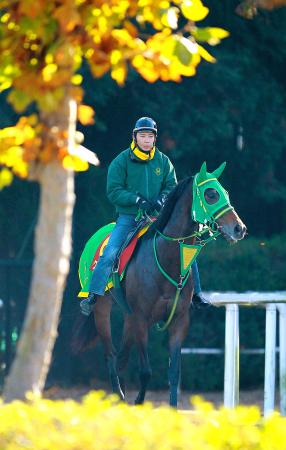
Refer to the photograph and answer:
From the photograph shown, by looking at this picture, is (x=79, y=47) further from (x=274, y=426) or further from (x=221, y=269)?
(x=221, y=269)

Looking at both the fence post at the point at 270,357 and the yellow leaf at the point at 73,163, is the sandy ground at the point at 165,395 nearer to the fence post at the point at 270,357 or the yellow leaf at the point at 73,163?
the fence post at the point at 270,357

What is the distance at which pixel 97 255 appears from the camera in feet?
41.5

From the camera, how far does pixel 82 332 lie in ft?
43.9

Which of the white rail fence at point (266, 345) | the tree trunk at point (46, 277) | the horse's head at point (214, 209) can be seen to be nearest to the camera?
the tree trunk at point (46, 277)

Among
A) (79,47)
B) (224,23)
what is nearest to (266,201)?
(224,23)

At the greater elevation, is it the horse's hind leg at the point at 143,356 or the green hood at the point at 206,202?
the green hood at the point at 206,202

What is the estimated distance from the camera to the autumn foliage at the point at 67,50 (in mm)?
6164

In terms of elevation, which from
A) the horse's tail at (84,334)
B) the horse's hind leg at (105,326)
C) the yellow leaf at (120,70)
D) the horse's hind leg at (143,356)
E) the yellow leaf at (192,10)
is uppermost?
the yellow leaf at (192,10)

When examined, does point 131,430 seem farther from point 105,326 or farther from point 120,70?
point 105,326

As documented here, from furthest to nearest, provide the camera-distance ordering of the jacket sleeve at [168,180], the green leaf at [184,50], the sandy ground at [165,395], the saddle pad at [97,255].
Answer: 1. the sandy ground at [165,395]
2. the jacket sleeve at [168,180]
3. the saddle pad at [97,255]
4. the green leaf at [184,50]

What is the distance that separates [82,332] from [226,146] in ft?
22.5

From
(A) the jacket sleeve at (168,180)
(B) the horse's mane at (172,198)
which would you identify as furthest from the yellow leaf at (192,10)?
(A) the jacket sleeve at (168,180)

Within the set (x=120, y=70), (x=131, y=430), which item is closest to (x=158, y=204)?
(x=120, y=70)

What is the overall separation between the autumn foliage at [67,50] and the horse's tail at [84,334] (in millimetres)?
6864
